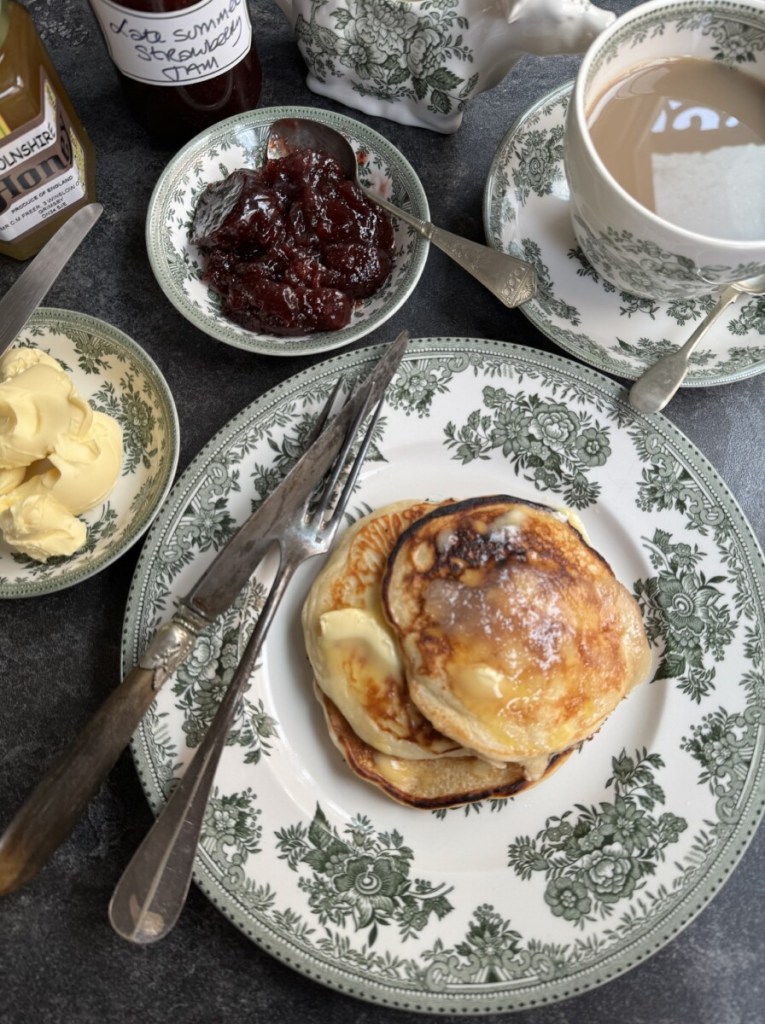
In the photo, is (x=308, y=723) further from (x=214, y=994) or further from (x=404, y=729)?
(x=214, y=994)

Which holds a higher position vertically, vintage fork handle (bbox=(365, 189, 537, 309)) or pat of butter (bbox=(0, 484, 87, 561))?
vintage fork handle (bbox=(365, 189, 537, 309))

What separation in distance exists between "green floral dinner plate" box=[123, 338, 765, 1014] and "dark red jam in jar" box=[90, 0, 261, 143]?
0.69 meters

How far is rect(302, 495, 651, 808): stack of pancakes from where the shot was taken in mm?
1402

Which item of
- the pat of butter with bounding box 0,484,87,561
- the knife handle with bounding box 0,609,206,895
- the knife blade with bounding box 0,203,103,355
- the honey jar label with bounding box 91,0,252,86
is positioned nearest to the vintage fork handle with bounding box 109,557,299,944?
the knife handle with bounding box 0,609,206,895

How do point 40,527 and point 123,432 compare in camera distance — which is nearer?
point 40,527

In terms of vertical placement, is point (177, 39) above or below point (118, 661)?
above

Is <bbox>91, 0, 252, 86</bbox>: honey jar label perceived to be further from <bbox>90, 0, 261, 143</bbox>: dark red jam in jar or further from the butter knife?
the butter knife

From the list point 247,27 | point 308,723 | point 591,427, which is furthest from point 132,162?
point 308,723

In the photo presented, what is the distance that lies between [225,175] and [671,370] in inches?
43.1

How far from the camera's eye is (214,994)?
151 cm

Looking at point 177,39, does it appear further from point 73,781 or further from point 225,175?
point 73,781

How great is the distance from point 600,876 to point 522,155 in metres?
1.53

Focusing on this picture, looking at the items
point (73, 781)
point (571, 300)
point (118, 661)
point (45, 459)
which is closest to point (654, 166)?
point (571, 300)

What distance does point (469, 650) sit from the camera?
141 centimetres
